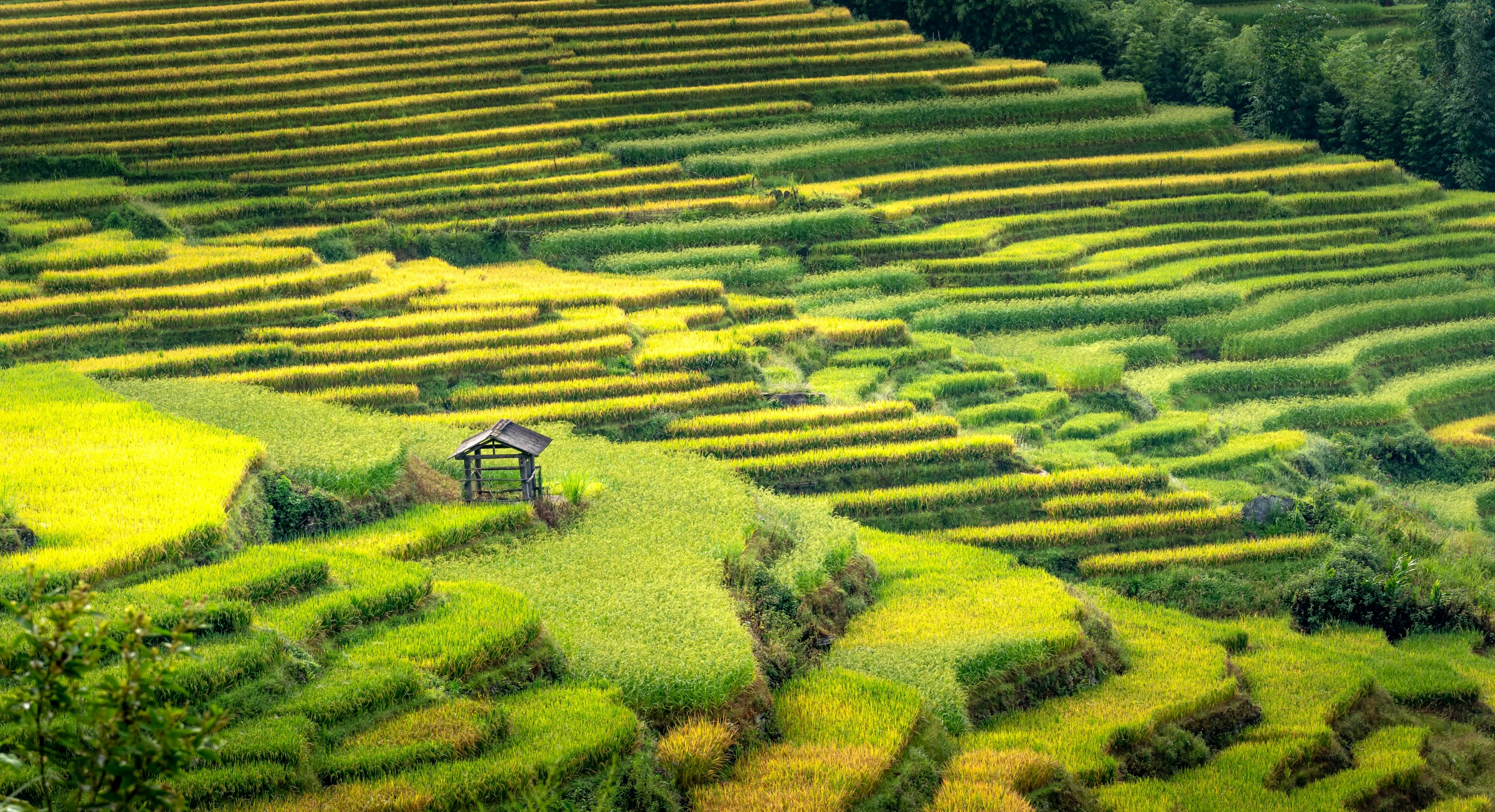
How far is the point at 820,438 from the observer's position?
20344mm

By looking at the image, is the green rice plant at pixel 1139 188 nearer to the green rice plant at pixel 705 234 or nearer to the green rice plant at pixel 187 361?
the green rice plant at pixel 705 234

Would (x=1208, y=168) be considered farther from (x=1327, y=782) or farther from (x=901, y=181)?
(x=1327, y=782)

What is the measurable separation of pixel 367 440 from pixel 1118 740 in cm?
881

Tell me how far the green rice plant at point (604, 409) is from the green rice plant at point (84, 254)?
689 centimetres

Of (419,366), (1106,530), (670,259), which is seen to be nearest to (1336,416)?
(1106,530)

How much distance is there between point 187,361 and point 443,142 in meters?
10.2

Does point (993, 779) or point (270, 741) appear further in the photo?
point (993, 779)

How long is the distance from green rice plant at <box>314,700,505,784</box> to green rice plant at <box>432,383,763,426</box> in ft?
32.5

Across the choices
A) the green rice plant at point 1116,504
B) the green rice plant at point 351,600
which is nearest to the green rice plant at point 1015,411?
the green rice plant at point 1116,504

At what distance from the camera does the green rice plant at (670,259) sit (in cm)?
2650

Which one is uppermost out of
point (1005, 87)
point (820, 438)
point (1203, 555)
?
point (1005, 87)

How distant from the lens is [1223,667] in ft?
49.3

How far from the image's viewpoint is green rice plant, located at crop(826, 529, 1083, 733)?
535 inches

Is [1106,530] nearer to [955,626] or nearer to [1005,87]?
[955,626]
